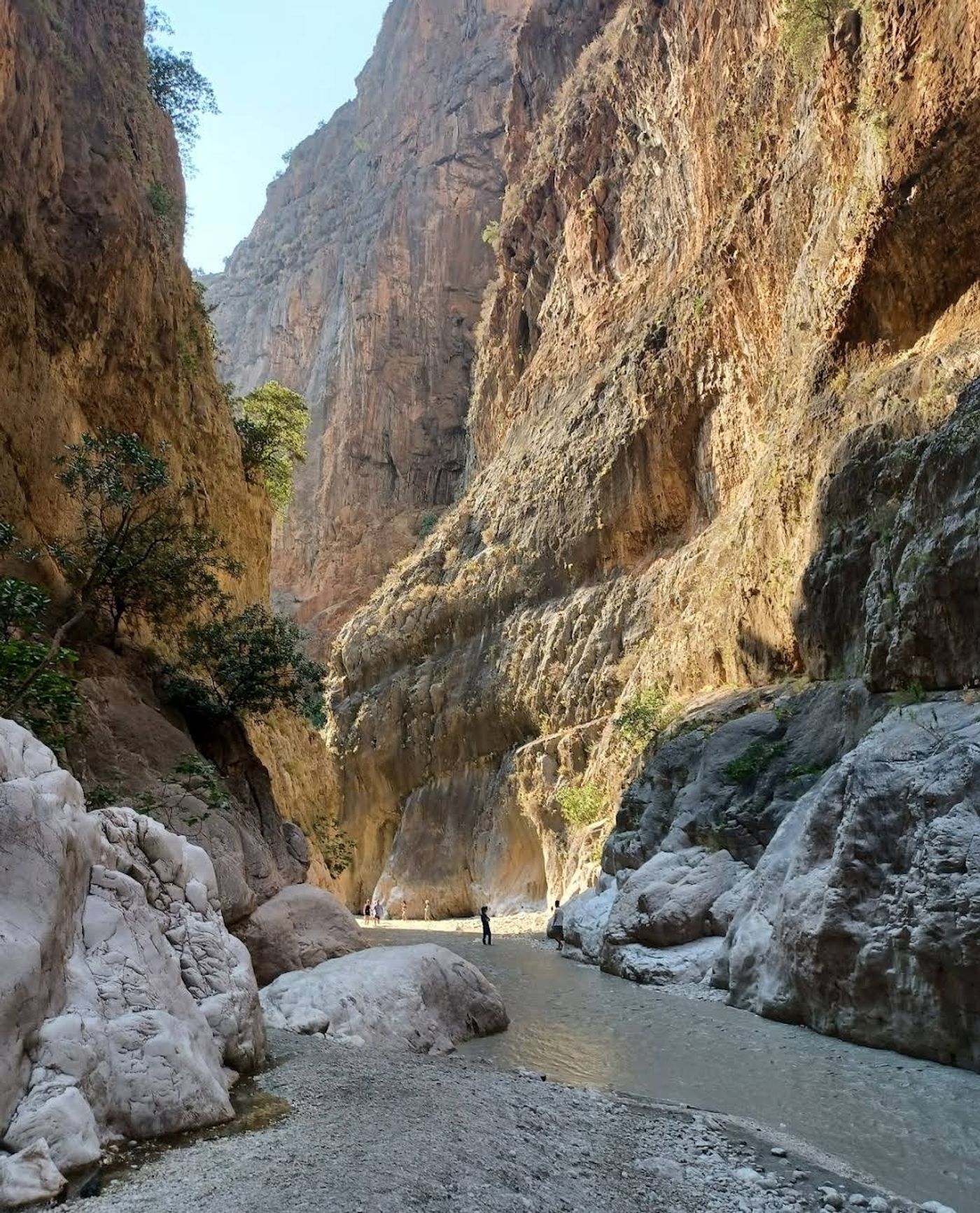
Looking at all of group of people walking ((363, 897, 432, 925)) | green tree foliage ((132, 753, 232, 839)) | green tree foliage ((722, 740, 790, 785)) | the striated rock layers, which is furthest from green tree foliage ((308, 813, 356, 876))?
the striated rock layers

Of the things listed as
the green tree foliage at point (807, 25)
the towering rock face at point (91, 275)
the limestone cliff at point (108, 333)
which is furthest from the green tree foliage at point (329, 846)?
the green tree foliage at point (807, 25)

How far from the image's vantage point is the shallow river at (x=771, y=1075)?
5.46m

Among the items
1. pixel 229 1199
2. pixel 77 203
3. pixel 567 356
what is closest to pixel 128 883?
pixel 229 1199

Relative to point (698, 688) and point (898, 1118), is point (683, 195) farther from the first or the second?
point (898, 1118)

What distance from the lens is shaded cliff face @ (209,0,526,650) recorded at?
53344 mm

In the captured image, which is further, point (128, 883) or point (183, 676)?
point (183, 676)

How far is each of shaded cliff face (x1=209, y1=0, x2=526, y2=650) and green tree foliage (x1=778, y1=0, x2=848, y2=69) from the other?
31.7m

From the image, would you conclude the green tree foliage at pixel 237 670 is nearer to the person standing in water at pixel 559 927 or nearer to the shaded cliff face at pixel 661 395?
the person standing in water at pixel 559 927

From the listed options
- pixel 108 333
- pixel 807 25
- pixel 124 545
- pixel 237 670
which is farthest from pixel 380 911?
pixel 807 25

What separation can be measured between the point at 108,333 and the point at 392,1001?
1355 centimetres

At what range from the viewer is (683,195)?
31.2 metres

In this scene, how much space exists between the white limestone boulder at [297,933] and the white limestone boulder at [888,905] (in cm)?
531

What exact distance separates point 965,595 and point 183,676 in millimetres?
12315

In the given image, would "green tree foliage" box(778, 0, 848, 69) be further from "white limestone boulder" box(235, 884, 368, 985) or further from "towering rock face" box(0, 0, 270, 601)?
"white limestone boulder" box(235, 884, 368, 985)
